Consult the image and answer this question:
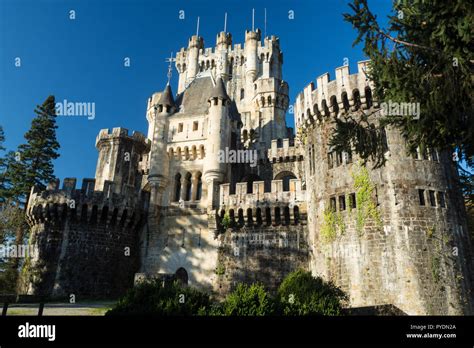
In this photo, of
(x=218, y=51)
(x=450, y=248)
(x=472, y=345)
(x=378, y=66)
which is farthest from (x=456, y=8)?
(x=218, y=51)

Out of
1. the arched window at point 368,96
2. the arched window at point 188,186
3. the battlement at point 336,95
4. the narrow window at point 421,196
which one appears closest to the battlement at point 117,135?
the arched window at point 188,186

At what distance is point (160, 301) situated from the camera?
49.6ft

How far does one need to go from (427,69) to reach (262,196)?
1555 centimetres

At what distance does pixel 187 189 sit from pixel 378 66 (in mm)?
19534

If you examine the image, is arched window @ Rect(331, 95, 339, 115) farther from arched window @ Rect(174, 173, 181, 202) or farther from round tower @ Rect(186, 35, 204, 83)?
round tower @ Rect(186, 35, 204, 83)

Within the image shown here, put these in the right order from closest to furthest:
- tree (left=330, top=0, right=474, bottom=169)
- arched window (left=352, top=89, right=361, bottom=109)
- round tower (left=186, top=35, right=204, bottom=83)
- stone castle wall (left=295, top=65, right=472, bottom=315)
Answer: tree (left=330, top=0, right=474, bottom=169), stone castle wall (left=295, top=65, right=472, bottom=315), arched window (left=352, top=89, right=361, bottom=109), round tower (left=186, top=35, right=204, bottom=83)

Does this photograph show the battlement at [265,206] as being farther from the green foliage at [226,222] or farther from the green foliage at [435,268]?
the green foliage at [435,268]

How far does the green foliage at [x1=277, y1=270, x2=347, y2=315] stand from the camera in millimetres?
16797

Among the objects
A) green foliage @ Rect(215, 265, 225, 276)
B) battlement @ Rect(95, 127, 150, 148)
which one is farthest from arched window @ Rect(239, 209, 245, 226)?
battlement @ Rect(95, 127, 150, 148)

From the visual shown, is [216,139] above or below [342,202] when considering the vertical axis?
above

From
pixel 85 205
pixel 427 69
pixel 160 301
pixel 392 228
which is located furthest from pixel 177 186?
pixel 427 69

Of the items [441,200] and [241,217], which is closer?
[441,200]

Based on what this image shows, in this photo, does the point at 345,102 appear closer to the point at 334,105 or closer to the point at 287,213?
the point at 334,105

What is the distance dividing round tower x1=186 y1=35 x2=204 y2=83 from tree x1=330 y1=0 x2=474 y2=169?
140 feet
